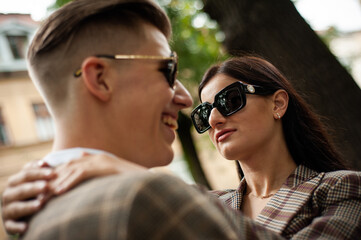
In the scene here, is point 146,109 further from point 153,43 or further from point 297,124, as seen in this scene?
point 297,124

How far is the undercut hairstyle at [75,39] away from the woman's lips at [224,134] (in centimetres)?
123

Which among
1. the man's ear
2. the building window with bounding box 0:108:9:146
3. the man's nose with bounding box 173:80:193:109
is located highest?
the man's ear

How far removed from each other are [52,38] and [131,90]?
1.37ft

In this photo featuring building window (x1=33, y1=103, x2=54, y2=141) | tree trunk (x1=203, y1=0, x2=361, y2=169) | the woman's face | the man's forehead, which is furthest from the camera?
building window (x1=33, y1=103, x2=54, y2=141)

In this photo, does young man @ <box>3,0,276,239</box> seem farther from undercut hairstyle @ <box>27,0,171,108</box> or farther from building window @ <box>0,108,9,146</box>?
building window @ <box>0,108,9,146</box>

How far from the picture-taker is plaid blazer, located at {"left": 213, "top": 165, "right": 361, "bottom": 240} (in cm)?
204

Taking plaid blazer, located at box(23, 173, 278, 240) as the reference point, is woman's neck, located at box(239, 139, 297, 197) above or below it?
below

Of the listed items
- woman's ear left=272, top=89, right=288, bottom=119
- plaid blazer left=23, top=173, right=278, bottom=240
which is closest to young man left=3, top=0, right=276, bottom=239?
plaid blazer left=23, top=173, right=278, bottom=240

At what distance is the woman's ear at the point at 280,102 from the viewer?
2840 millimetres

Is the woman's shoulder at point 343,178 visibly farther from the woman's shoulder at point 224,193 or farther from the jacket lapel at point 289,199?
the woman's shoulder at point 224,193

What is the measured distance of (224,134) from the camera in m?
2.77

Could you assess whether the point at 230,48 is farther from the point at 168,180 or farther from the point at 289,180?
the point at 168,180

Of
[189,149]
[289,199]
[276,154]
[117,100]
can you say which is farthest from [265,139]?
[189,149]

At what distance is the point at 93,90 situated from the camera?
1.56 meters
